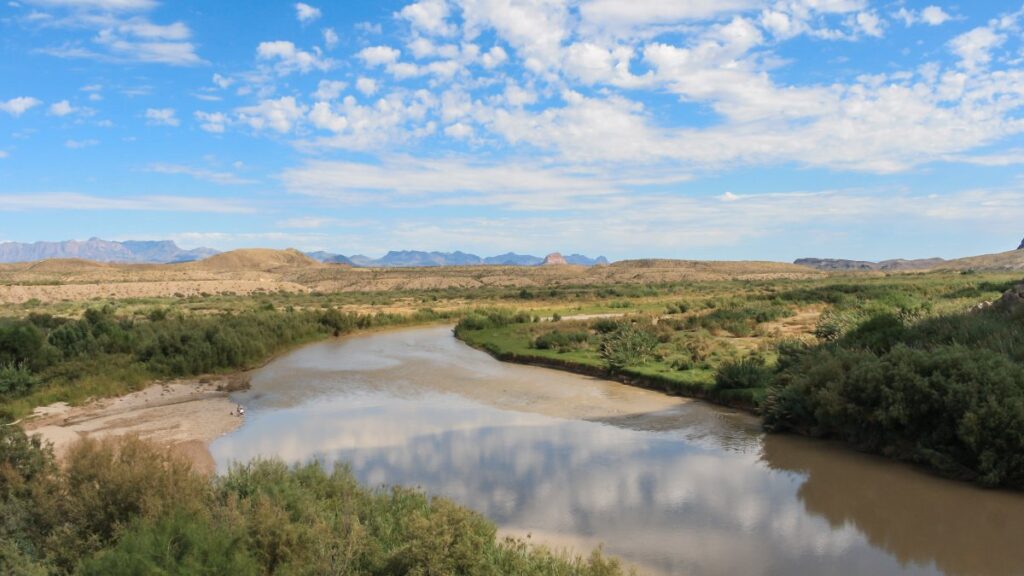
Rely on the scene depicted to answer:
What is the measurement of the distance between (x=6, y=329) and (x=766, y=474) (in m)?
24.1

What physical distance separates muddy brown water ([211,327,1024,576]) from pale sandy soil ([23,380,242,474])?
69 cm

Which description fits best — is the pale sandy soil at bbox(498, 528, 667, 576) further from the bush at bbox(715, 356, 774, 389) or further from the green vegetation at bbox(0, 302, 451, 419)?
the green vegetation at bbox(0, 302, 451, 419)

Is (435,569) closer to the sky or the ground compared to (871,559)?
closer to the sky

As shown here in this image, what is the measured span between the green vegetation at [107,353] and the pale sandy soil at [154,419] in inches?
29.6

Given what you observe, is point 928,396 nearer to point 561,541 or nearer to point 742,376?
point 742,376

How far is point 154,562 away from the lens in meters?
6.50

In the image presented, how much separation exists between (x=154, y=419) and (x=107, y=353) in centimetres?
866

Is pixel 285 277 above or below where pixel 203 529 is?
above

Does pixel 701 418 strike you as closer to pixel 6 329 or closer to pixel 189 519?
Result: pixel 189 519

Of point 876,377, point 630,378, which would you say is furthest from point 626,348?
point 876,377

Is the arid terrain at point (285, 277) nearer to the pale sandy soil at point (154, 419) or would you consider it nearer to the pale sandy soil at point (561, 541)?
the pale sandy soil at point (154, 419)

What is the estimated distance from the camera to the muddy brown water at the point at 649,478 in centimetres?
987

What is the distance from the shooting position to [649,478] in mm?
13086

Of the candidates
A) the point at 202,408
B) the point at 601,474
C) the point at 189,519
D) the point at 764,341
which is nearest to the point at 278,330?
the point at 202,408
